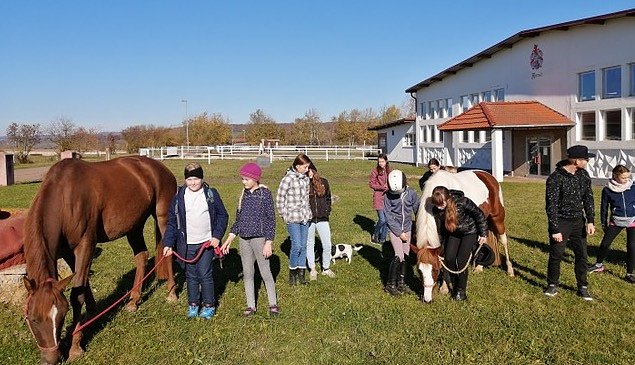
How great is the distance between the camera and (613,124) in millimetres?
18469

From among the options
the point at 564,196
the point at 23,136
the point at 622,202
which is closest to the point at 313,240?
the point at 564,196

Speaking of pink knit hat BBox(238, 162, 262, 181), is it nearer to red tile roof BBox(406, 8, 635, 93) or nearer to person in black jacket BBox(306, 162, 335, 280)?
person in black jacket BBox(306, 162, 335, 280)

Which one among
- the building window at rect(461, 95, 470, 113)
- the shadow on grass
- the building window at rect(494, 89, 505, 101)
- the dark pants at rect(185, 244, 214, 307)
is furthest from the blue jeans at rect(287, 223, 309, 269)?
the building window at rect(461, 95, 470, 113)

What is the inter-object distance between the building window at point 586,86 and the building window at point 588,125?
2.15 feet

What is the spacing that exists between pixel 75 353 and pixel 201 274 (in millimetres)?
1398

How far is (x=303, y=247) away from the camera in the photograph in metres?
6.57

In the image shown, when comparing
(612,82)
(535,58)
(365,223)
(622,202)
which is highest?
(535,58)

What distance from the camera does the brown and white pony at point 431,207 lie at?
556 centimetres

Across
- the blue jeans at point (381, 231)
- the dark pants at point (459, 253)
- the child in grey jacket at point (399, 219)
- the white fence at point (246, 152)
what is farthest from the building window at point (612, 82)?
the white fence at point (246, 152)

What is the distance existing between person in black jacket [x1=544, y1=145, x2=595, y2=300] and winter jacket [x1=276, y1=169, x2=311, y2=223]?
2.94 metres

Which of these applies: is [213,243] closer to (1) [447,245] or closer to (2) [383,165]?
(1) [447,245]

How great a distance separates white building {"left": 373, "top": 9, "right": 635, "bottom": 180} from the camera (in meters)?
17.8

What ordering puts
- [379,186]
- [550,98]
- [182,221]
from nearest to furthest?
[182,221], [379,186], [550,98]

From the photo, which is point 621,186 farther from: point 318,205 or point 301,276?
point 301,276
